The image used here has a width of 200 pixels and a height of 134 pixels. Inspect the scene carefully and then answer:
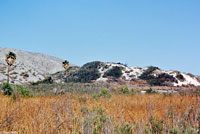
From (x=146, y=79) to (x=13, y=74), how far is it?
23.5 m

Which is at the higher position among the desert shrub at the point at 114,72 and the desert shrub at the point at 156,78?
the desert shrub at the point at 114,72

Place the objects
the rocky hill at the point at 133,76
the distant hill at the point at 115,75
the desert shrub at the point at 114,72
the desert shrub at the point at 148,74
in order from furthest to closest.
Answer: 1. the desert shrub at the point at 114,72
2. the desert shrub at the point at 148,74
3. the rocky hill at the point at 133,76
4. the distant hill at the point at 115,75

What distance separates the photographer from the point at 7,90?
11.6 meters

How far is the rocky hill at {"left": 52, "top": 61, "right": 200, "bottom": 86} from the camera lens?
37781 millimetres

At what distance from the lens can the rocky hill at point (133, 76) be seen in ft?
124

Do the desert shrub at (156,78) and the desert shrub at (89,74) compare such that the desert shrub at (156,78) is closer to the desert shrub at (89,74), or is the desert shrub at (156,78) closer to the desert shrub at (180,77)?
the desert shrub at (180,77)

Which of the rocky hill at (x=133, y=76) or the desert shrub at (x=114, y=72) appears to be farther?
the desert shrub at (x=114, y=72)

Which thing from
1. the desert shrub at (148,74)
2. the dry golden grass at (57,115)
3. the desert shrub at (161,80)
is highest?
the desert shrub at (148,74)

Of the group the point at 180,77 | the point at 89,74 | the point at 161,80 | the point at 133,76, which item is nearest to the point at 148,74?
the point at 133,76

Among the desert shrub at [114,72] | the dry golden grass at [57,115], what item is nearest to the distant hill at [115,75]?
the desert shrub at [114,72]

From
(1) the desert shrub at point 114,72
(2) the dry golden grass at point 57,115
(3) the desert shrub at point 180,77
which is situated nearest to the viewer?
(2) the dry golden grass at point 57,115

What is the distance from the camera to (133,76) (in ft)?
137

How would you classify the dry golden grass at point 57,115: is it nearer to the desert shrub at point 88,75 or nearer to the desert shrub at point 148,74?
the desert shrub at point 148,74

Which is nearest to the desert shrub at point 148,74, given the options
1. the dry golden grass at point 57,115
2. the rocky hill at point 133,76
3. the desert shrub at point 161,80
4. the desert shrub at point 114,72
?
the rocky hill at point 133,76
